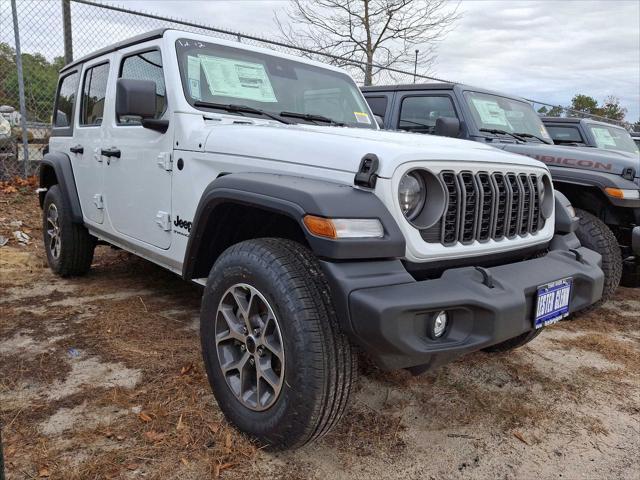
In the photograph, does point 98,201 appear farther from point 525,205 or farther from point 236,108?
point 525,205

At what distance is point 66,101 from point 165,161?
2.42 m

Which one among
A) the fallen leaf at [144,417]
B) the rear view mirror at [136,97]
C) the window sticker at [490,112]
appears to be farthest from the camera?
the window sticker at [490,112]

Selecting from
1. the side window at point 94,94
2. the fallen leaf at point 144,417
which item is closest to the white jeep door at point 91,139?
the side window at point 94,94

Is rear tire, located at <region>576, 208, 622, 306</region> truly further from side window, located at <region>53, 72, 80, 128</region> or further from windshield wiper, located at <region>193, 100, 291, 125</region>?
side window, located at <region>53, 72, 80, 128</region>

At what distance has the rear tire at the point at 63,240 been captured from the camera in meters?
4.52

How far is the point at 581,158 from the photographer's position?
15.6 ft

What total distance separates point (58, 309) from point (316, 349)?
2.85 m

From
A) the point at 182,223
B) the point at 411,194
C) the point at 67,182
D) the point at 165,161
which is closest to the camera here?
the point at 411,194

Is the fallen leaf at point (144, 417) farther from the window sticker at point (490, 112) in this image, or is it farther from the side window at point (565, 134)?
the side window at point (565, 134)

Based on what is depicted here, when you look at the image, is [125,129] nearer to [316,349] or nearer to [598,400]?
[316,349]

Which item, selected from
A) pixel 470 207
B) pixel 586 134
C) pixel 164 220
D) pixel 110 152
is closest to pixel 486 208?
pixel 470 207

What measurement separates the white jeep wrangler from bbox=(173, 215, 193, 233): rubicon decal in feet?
0.04

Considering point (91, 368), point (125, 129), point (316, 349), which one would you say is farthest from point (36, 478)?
point (125, 129)

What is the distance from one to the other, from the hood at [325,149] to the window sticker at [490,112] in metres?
2.85
